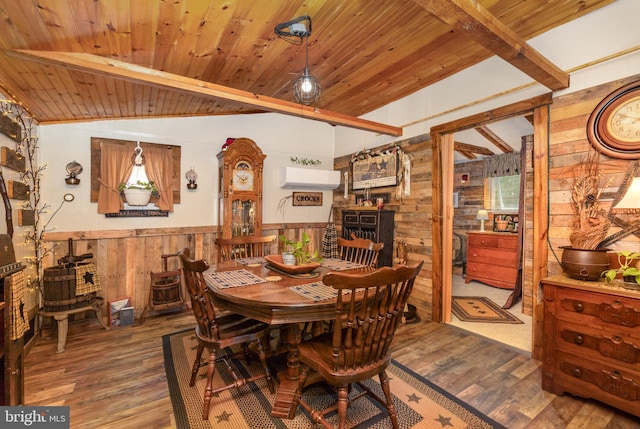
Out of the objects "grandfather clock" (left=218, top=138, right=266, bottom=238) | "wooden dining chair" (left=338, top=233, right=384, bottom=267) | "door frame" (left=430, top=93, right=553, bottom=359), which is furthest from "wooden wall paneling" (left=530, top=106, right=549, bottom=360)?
"grandfather clock" (left=218, top=138, right=266, bottom=238)

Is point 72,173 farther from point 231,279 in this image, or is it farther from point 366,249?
point 366,249

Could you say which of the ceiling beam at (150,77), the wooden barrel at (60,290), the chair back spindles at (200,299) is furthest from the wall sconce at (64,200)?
the chair back spindles at (200,299)

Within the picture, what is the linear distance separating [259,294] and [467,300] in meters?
3.51

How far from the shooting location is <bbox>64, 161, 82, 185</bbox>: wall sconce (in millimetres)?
3078

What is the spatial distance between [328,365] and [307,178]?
3.23m

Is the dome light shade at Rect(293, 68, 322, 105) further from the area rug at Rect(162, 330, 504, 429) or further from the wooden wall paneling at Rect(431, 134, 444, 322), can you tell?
the area rug at Rect(162, 330, 504, 429)

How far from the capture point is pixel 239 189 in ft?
12.2

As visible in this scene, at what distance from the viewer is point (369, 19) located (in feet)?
6.86

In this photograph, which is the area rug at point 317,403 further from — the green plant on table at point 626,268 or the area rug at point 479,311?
the area rug at point 479,311

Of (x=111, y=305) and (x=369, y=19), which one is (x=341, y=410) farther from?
(x=111, y=305)

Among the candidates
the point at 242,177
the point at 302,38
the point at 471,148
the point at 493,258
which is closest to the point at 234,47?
the point at 302,38

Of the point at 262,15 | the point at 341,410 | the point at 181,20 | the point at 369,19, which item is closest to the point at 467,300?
the point at 341,410

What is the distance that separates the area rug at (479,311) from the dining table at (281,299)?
1.94 meters

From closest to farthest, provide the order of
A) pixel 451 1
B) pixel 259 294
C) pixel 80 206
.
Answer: pixel 451 1
pixel 259 294
pixel 80 206
